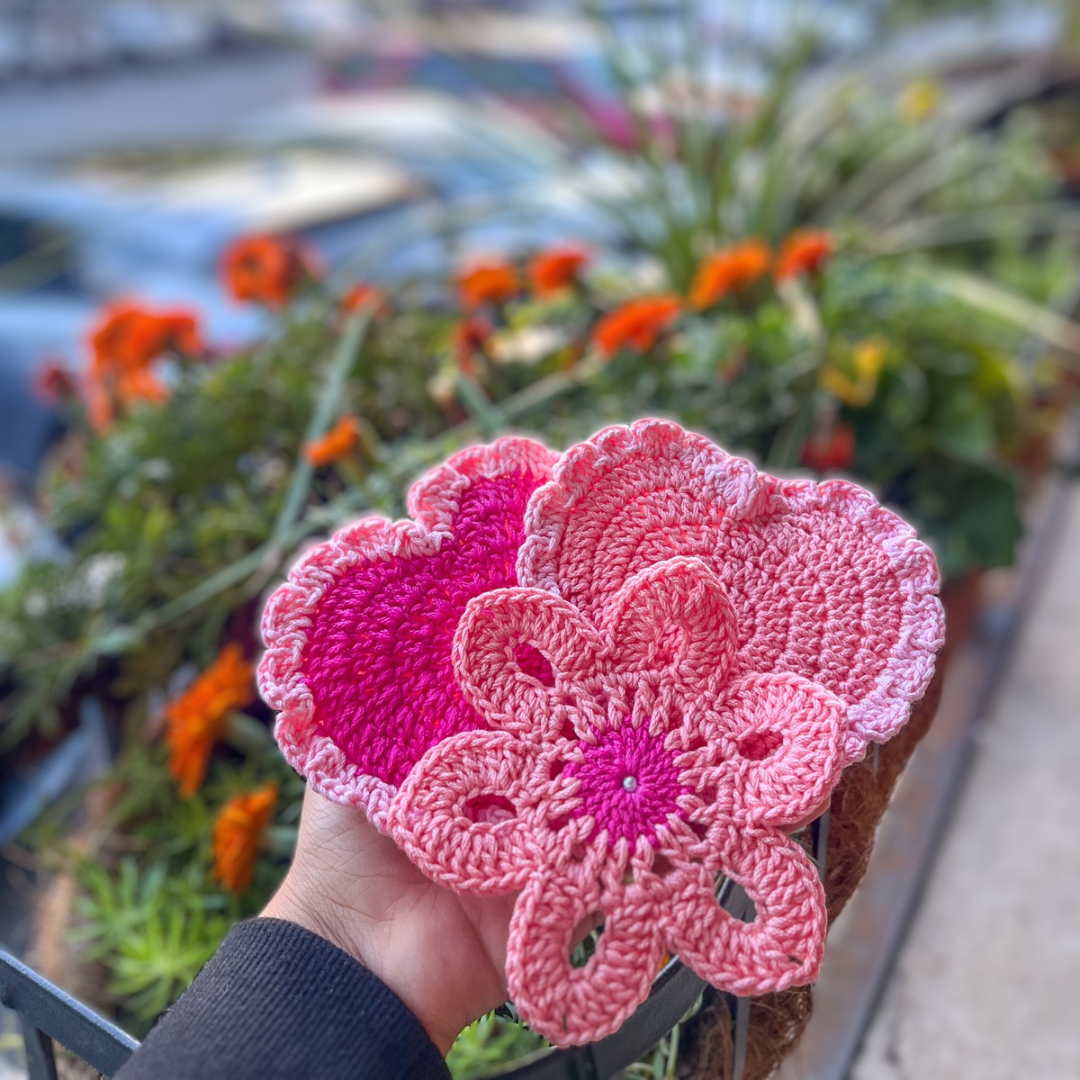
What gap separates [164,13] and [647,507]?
438 centimetres

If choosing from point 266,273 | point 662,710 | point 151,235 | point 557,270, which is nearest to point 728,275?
point 557,270

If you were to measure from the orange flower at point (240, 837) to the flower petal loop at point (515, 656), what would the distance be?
40cm

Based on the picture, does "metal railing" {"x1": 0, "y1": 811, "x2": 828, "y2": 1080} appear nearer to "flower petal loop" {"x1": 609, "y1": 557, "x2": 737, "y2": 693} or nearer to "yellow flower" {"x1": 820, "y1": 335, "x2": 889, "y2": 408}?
"flower petal loop" {"x1": 609, "y1": 557, "x2": 737, "y2": 693}

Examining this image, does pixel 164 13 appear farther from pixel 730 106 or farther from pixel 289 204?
pixel 730 106

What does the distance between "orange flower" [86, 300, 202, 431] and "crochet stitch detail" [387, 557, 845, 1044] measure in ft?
2.67

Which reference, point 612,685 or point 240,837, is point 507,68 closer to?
point 240,837

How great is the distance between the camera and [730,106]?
1.67 meters

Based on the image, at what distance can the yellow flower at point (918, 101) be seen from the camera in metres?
2.28

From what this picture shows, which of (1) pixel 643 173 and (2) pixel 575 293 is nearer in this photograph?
(2) pixel 575 293

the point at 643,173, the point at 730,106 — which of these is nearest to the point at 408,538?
the point at 643,173

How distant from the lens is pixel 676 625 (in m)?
0.40

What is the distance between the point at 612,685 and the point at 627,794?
5cm

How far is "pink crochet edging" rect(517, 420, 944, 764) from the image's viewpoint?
→ 41cm

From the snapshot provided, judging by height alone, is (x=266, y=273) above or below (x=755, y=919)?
above
